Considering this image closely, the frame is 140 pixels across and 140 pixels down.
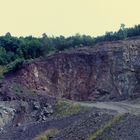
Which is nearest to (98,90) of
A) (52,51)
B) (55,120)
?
(52,51)

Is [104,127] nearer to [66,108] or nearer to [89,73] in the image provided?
[66,108]

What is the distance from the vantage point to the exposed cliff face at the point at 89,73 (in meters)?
75.8

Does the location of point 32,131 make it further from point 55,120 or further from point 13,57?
point 13,57

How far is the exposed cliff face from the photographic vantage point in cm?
7575

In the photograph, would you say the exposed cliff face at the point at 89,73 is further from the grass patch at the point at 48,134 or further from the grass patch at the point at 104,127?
the grass patch at the point at 104,127

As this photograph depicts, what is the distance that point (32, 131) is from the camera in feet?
188

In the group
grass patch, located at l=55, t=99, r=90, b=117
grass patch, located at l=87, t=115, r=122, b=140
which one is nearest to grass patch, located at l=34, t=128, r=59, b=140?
grass patch, located at l=87, t=115, r=122, b=140

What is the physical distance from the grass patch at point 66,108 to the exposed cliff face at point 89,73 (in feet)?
30.4

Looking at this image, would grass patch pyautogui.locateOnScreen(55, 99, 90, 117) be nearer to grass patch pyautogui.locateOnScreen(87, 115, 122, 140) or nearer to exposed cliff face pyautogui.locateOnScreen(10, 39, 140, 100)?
grass patch pyautogui.locateOnScreen(87, 115, 122, 140)

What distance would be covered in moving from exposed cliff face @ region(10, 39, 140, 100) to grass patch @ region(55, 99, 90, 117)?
927 centimetres

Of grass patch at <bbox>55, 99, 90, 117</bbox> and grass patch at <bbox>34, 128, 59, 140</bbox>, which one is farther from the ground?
grass patch at <bbox>55, 99, 90, 117</bbox>

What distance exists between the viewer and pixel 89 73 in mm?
78062

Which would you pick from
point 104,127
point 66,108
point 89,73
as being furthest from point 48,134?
point 89,73

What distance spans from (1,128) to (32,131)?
5.09 metres
